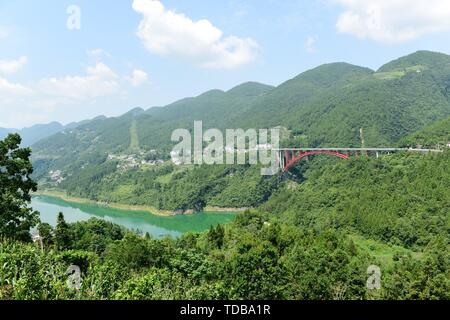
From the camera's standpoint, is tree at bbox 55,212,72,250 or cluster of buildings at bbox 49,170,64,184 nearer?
tree at bbox 55,212,72,250

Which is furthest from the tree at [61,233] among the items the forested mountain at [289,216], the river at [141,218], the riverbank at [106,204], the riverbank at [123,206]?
the riverbank at [106,204]

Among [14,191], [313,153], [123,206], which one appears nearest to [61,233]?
[14,191]

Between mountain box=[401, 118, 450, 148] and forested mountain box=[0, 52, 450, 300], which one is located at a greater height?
mountain box=[401, 118, 450, 148]

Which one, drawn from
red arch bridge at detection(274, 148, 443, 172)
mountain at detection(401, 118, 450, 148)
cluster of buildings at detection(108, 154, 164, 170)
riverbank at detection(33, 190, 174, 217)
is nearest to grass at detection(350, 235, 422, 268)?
mountain at detection(401, 118, 450, 148)

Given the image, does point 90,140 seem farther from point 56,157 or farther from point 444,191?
point 444,191

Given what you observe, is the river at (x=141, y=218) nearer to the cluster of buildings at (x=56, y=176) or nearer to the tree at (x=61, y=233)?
the tree at (x=61, y=233)

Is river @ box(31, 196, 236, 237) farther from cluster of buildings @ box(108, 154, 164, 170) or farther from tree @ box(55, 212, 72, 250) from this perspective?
tree @ box(55, 212, 72, 250)
